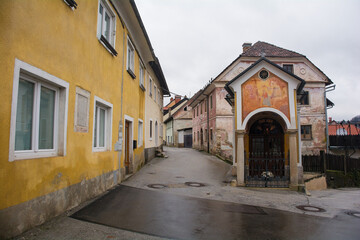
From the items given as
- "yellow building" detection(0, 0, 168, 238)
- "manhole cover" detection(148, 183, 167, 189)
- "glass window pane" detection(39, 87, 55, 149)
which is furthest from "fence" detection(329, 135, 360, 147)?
"glass window pane" detection(39, 87, 55, 149)

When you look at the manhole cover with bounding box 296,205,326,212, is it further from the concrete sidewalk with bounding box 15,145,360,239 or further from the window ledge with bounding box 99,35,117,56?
the window ledge with bounding box 99,35,117,56

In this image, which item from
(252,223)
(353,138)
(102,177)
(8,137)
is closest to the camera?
(8,137)

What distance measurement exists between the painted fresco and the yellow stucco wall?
5.35 meters

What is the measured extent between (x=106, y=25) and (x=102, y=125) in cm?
309

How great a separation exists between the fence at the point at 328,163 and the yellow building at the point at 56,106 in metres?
12.1

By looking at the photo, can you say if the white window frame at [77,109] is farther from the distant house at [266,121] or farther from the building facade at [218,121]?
the building facade at [218,121]

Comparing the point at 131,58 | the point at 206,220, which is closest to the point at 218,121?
the point at 131,58

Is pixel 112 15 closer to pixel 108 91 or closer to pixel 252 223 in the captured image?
pixel 108 91

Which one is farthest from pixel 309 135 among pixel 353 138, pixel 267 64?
pixel 267 64

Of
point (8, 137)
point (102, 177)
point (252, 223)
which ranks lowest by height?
point (252, 223)

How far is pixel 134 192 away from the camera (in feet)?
26.8

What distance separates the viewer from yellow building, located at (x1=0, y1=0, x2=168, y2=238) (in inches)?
149

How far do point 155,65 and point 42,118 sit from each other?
1261 centimetres

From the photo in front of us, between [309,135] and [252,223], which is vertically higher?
[309,135]
